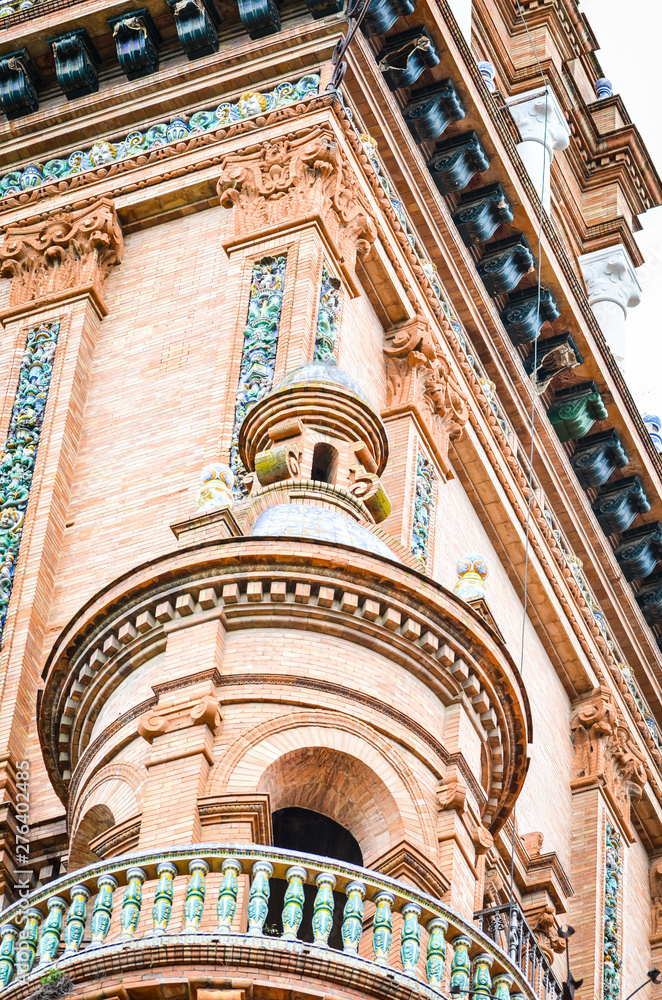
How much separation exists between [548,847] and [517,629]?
2.69 meters

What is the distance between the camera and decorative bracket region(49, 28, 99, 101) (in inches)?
1171

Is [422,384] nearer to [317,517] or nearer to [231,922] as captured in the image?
[317,517]

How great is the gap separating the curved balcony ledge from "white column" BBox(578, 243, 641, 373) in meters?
16.8

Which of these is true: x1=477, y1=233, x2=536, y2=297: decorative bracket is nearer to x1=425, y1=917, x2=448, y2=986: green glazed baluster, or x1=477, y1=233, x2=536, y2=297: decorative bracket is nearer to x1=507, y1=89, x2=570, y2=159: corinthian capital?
x1=507, y1=89, x2=570, y2=159: corinthian capital

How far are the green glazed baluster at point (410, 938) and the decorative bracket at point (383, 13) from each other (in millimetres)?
14006

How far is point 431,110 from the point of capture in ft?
100

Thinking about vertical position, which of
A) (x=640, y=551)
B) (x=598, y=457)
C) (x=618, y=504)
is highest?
(x=598, y=457)

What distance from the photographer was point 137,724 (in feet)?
66.4

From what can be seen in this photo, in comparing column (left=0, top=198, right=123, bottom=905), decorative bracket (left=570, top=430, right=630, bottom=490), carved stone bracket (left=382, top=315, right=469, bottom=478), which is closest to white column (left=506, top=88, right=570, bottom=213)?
decorative bracket (left=570, top=430, right=630, bottom=490)

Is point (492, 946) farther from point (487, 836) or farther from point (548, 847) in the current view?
point (548, 847)

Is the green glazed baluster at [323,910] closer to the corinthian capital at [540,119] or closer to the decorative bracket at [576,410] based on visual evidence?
the decorative bracket at [576,410]

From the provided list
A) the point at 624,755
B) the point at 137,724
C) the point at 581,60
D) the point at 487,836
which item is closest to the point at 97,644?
the point at 137,724

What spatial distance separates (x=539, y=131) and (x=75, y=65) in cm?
875

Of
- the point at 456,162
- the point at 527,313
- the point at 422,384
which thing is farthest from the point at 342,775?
the point at 527,313
